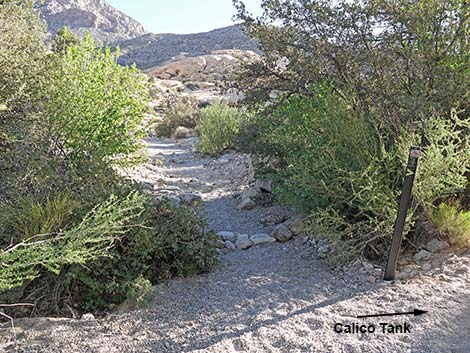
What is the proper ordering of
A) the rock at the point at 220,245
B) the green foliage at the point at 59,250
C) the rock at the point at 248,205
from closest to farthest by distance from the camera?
the green foliage at the point at 59,250 → the rock at the point at 220,245 → the rock at the point at 248,205

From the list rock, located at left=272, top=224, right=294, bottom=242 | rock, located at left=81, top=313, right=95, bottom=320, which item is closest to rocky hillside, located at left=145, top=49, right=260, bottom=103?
rock, located at left=272, top=224, right=294, bottom=242

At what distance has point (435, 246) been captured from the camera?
3.90 meters

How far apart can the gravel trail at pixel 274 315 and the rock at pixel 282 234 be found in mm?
475

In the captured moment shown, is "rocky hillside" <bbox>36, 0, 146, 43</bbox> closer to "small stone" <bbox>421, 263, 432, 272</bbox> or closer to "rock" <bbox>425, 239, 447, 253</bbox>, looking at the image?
"rock" <bbox>425, 239, 447, 253</bbox>

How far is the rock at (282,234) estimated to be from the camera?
4.68 metres

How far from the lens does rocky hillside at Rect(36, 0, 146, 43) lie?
175ft

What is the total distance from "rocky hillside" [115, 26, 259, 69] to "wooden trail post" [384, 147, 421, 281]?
3356cm

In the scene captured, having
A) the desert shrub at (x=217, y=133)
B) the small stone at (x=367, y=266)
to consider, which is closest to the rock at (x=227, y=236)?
the small stone at (x=367, y=266)

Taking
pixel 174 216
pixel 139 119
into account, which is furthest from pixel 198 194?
pixel 174 216

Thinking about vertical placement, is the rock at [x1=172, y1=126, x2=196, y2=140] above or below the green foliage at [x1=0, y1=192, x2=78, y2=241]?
above

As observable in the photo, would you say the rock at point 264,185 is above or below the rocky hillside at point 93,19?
below

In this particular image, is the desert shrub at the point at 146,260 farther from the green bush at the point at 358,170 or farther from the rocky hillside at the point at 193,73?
the rocky hillside at the point at 193,73

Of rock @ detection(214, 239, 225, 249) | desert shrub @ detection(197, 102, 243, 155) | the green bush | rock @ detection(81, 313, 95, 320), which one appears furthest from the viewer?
desert shrub @ detection(197, 102, 243, 155)

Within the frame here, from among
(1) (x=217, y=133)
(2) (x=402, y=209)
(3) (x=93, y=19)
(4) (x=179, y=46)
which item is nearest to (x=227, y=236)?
(2) (x=402, y=209)
